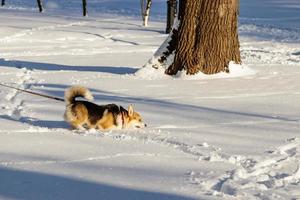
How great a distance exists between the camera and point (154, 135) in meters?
7.03

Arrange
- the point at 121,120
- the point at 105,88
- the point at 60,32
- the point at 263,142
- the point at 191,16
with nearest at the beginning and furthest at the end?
1. the point at 263,142
2. the point at 121,120
3. the point at 105,88
4. the point at 191,16
5. the point at 60,32

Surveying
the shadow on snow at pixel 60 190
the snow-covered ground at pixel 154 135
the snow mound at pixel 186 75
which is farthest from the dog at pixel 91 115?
the snow mound at pixel 186 75

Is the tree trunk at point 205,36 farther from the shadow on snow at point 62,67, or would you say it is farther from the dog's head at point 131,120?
the dog's head at point 131,120

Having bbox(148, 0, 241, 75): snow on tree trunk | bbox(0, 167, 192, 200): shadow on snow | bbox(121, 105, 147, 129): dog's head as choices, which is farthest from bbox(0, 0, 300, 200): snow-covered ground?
bbox(148, 0, 241, 75): snow on tree trunk

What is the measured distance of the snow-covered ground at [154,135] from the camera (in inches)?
200

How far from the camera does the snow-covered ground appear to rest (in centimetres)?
508

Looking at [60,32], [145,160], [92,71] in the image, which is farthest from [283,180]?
[60,32]

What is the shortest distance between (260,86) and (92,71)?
3.84 metres

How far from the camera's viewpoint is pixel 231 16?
39.1 feet

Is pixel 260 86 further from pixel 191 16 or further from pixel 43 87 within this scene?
pixel 43 87

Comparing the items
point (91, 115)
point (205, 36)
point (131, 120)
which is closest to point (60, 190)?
point (91, 115)

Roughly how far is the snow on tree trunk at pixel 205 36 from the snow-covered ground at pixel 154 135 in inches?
12.8

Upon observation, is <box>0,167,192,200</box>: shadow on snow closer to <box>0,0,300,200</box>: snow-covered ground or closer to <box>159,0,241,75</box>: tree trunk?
<box>0,0,300,200</box>: snow-covered ground

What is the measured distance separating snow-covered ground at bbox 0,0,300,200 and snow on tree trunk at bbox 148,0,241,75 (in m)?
0.33
